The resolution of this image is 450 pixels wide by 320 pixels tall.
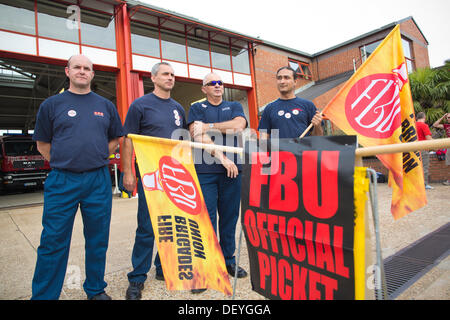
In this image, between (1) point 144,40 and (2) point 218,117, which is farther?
(1) point 144,40

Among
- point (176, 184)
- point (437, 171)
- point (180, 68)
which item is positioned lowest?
point (437, 171)

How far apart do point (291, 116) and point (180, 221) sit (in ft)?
5.33

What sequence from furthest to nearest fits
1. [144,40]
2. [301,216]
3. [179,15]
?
[179,15]
[144,40]
[301,216]

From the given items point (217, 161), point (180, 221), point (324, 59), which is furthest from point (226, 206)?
point (324, 59)

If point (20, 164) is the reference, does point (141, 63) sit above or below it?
above

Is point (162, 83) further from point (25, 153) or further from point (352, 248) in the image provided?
point (25, 153)

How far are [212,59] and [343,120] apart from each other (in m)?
12.2

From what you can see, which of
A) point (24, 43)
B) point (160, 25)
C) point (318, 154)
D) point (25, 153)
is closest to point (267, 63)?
point (160, 25)

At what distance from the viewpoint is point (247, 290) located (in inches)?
89.2

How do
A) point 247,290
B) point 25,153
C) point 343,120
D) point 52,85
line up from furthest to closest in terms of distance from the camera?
point 52,85 < point 25,153 < point 247,290 < point 343,120

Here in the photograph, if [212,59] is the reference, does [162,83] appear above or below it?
below

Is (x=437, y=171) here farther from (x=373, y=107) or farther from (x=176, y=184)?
(x=176, y=184)

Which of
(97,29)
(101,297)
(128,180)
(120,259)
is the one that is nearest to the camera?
(101,297)

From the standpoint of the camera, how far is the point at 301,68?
61.9 ft
